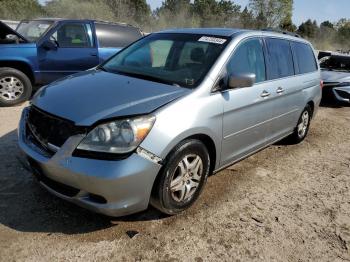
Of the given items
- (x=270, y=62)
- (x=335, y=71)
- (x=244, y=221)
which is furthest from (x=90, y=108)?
(x=335, y=71)

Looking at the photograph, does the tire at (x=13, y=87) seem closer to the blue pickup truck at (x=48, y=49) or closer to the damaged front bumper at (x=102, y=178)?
the blue pickup truck at (x=48, y=49)

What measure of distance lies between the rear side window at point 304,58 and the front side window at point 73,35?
14.1 ft

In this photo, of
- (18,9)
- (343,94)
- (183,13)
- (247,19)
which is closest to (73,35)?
(343,94)

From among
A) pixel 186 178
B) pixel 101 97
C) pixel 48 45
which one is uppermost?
pixel 48 45

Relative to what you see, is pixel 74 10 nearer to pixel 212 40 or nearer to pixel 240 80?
pixel 212 40

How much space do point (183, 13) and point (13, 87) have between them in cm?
4580

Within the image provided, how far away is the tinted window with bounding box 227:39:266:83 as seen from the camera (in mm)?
3971

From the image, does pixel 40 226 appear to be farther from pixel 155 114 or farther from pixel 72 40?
pixel 72 40

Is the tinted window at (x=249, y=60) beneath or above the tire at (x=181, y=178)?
above

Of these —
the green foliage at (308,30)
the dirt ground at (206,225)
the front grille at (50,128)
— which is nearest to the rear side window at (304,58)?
the dirt ground at (206,225)

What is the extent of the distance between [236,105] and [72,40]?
16.5ft

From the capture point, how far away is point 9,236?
3.09 metres

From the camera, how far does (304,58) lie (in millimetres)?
5832

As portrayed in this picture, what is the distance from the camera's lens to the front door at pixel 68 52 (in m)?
7.45
